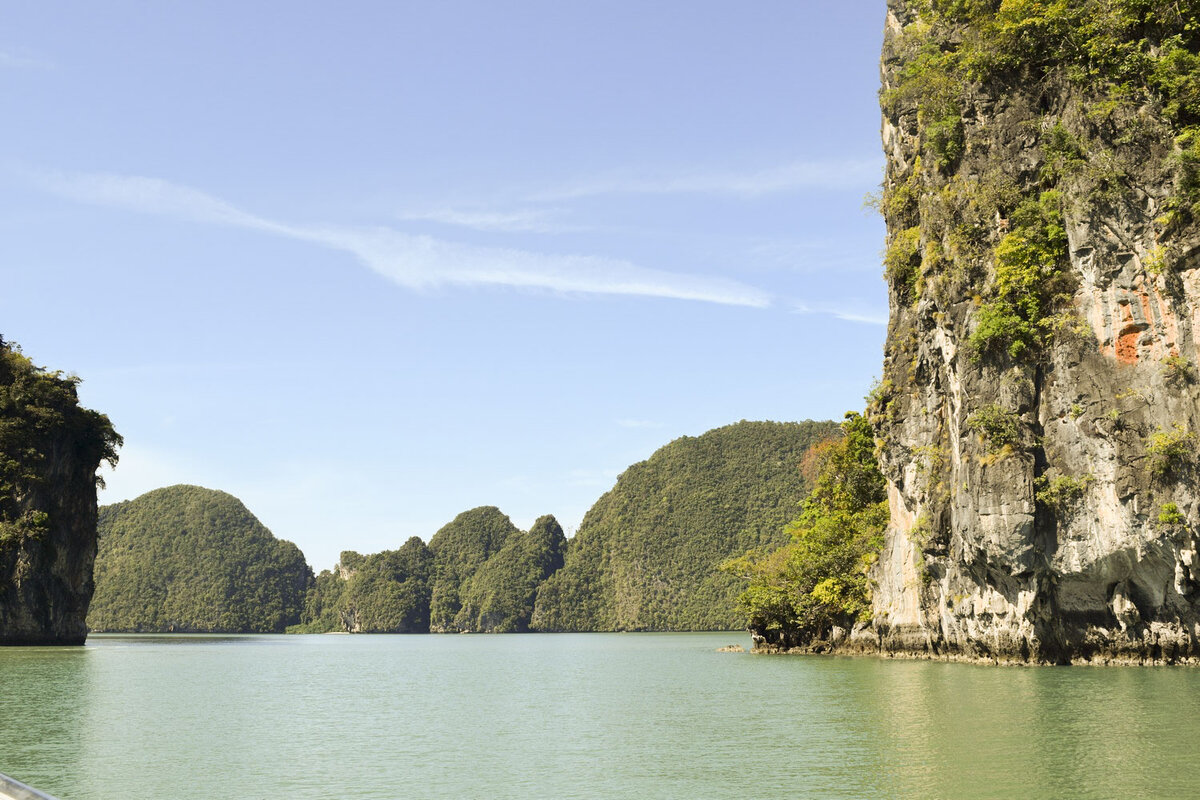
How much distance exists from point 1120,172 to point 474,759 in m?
21.6

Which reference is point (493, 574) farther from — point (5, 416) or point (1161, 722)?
point (1161, 722)

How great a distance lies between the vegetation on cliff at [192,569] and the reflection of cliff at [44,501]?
92.1 meters

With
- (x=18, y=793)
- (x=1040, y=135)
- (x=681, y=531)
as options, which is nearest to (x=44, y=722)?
(x=18, y=793)

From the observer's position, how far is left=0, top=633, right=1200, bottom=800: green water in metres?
11.9

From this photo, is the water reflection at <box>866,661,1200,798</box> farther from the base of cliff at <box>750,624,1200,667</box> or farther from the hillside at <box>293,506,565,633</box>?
the hillside at <box>293,506,565,633</box>

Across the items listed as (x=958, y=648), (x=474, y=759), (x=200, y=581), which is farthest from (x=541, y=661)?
(x=200, y=581)

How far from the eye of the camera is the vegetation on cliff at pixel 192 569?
142m

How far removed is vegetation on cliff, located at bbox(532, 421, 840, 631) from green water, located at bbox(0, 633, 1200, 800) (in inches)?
3581

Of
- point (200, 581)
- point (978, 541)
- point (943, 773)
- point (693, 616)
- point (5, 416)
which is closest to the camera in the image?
point (943, 773)

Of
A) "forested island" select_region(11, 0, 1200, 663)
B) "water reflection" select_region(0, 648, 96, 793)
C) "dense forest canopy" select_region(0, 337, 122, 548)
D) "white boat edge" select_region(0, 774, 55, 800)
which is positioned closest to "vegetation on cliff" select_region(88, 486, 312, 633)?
"dense forest canopy" select_region(0, 337, 122, 548)

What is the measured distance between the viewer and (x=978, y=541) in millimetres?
26719

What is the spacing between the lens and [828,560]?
126 feet

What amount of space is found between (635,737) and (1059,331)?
54.8 feet

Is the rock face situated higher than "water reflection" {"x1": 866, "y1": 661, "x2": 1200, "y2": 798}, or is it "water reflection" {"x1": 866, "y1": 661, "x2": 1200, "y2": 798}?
the rock face
